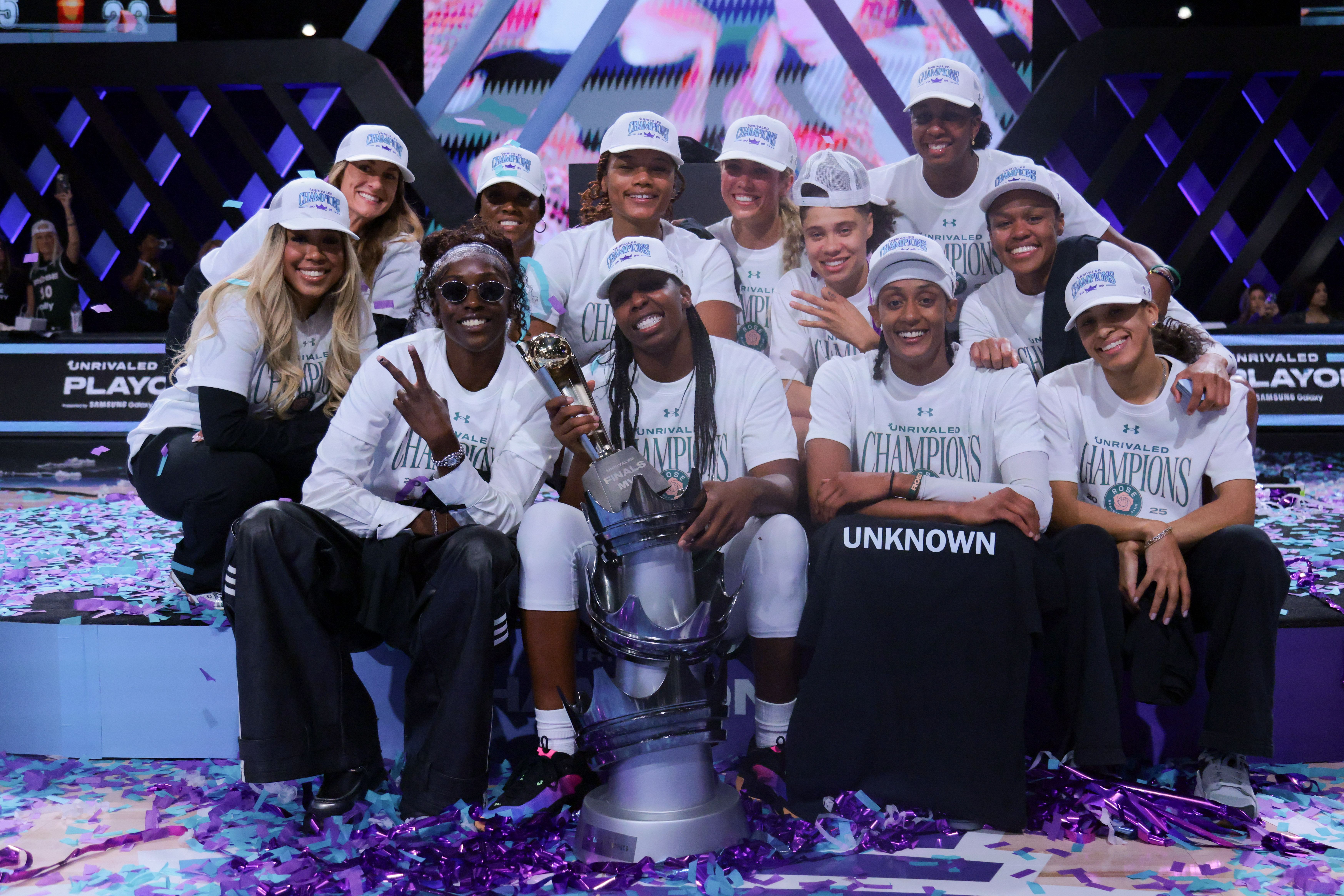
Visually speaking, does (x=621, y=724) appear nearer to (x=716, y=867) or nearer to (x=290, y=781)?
(x=716, y=867)

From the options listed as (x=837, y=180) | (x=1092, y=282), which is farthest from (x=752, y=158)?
(x=1092, y=282)

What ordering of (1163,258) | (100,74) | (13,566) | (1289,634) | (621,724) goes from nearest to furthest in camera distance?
(621,724), (1289,634), (13,566), (100,74), (1163,258)

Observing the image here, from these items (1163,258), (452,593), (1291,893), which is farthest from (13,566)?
(1163,258)

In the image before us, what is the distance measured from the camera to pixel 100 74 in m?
8.29

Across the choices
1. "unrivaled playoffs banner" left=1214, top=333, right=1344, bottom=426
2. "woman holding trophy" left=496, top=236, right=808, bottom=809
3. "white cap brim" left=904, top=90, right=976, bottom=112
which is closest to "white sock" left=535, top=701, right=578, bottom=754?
"woman holding trophy" left=496, top=236, right=808, bottom=809

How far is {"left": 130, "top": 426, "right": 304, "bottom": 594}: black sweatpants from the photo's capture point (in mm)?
2855

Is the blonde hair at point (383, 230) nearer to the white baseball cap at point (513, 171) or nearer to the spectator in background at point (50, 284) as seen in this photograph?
the white baseball cap at point (513, 171)

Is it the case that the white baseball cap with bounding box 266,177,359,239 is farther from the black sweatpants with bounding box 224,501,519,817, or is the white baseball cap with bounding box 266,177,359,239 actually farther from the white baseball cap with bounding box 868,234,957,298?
the white baseball cap with bounding box 868,234,957,298

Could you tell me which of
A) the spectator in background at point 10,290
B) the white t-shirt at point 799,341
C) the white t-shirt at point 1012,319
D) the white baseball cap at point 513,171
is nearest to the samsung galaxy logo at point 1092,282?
the white t-shirt at point 1012,319

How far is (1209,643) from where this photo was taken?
→ 243cm

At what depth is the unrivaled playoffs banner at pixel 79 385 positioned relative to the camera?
6801mm

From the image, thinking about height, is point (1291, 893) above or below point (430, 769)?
below

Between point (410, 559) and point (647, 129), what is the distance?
1.56 m

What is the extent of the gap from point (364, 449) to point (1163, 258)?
805 centimetres
